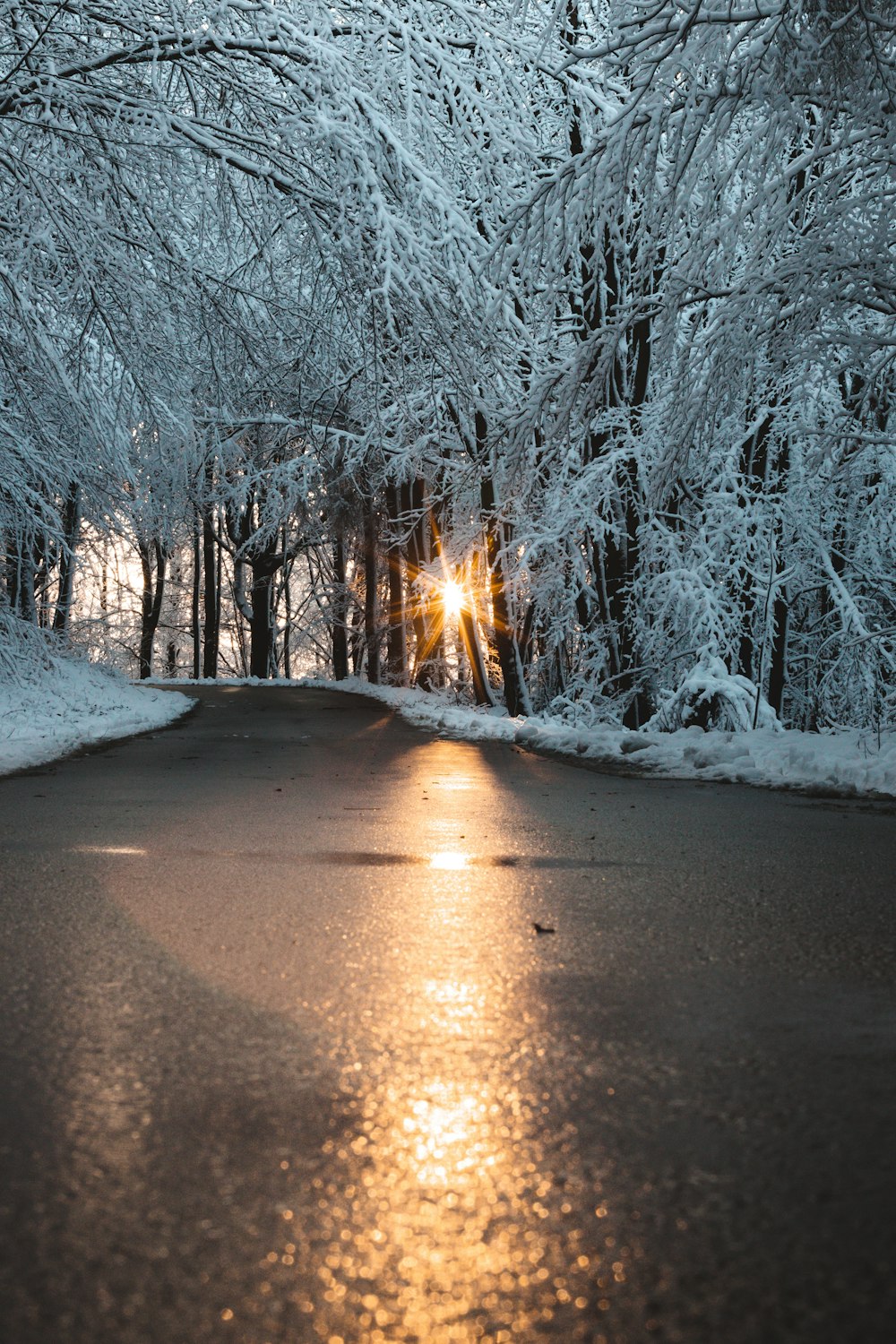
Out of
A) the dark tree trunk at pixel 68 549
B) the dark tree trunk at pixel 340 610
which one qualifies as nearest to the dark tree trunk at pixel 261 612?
the dark tree trunk at pixel 340 610


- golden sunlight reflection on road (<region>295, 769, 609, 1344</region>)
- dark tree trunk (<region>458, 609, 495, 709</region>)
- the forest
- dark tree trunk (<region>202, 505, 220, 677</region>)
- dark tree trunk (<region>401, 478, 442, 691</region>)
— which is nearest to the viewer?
golden sunlight reflection on road (<region>295, 769, 609, 1344</region>)

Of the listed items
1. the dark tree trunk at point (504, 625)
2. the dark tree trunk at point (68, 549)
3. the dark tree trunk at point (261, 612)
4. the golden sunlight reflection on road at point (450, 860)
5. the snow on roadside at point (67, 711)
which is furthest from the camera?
the dark tree trunk at point (261, 612)

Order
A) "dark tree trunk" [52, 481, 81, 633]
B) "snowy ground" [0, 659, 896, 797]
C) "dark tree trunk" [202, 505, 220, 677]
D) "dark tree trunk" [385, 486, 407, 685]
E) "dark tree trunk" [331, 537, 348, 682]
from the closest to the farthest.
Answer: "snowy ground" [0, 659, 896, 797]
"dark tree trunk" [52, 481, 81, 633]
"dark tree trunk" [385, 486, 407, 685]
"dark tree trunk" [331, 537, 348, 682]
"dark tree trunk" [202, 505, 220, 677]

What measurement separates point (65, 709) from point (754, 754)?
12.5m

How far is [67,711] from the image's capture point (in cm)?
1858

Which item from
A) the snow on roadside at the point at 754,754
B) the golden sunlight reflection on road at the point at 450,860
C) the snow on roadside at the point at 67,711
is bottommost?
the golden sunlight reflection on road at the point at 450,860

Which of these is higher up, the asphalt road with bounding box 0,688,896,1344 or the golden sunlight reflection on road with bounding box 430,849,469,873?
the golden sunlight reflection on road with bounding box 430,849,469,873

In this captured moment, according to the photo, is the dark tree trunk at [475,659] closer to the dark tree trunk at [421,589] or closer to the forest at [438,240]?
the dark tree trunk at [421,589]

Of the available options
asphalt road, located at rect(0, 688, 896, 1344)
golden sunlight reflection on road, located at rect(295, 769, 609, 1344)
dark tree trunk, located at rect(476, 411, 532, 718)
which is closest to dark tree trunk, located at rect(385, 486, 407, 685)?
dark tree trunk, located at rect(476, 411, 532, 718)

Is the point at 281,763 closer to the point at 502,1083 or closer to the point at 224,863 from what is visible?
the point at 224,863

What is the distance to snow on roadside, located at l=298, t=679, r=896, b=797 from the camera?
8.40 metres

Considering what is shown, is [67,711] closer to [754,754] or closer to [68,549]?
[68,549]

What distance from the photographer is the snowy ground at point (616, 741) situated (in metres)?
8.64

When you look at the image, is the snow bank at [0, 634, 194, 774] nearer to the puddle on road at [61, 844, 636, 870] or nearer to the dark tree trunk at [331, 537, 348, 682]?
the puddle on road at [61, 844, 636, 870]
